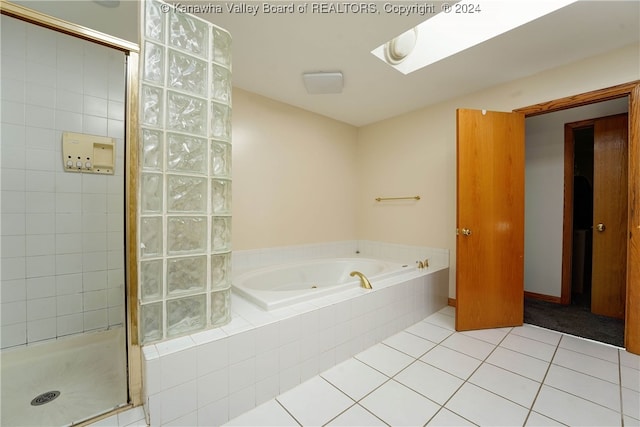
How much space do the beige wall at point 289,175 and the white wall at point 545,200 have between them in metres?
2.10

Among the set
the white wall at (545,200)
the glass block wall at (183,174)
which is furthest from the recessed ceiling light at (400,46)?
the white wall at (545,200)

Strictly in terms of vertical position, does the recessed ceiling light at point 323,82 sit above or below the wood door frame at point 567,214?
above

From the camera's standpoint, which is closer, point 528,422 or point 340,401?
point 528,422

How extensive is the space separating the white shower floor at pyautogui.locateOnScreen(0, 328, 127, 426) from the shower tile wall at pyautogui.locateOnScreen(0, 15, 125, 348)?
12 centimetres

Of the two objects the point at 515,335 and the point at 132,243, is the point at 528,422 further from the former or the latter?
the point at 132,243

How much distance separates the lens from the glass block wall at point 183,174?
1201 millimetres

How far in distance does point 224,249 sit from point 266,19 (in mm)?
1417

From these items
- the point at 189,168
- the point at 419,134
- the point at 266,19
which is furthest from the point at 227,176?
the point at 419,134

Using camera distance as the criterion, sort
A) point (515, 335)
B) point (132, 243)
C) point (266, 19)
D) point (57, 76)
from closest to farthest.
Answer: point (132, 243) < point (266, 19) < point (57, 76) < point (515, 335)

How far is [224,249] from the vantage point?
141 cm

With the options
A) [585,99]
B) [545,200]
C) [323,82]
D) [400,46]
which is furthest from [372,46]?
[545,200]

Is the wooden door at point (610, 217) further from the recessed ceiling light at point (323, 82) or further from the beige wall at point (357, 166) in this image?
the recessed ceiling light at point (323, 82)

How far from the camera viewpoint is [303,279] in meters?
2.69

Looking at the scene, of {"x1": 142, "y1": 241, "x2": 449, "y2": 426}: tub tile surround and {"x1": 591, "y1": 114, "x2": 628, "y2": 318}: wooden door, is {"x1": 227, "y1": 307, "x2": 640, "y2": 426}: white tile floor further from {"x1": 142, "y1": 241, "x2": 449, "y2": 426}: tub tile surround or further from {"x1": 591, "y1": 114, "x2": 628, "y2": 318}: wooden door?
{"x1": 591, "y1": 114, "x2": 628, "y2": 318}: wooden door
